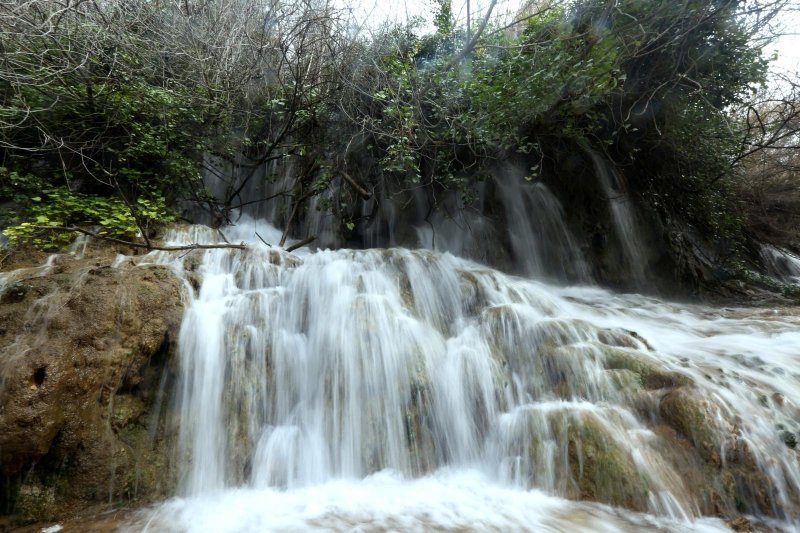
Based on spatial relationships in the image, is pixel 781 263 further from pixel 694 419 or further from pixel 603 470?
pixel 603 470

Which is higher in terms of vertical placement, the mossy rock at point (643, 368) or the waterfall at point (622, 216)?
the waterfall at point (622, 216)

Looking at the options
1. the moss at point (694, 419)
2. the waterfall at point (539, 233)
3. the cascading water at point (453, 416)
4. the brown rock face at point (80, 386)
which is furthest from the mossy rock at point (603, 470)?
the waterfall at point (539, 233)

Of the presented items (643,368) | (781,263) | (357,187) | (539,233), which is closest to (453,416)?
(643,368)

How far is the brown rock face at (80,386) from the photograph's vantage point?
2430mm

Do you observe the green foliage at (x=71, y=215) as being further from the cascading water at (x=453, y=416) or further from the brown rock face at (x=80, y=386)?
the brown rock face at (x=80, y=386)

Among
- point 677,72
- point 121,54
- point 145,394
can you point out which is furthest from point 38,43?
point 677,72

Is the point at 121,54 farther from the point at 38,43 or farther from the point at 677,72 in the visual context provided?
the point at 677,72

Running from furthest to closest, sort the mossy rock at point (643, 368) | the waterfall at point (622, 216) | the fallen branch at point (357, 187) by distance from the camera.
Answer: the waterfall at point (622, 216)
the fallen branch at point (357, 187)
the mossy rock at point (643, 368)

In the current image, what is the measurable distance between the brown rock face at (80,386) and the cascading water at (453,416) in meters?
0.26

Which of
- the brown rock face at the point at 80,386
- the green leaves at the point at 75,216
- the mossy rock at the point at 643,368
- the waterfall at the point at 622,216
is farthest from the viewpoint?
the waterfall at the point at 622,216

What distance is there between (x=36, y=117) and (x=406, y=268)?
5.30 metres

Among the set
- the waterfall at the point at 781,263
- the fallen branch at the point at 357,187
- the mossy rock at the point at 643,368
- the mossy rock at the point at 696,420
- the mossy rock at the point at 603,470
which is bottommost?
the mossy rock at the point at 603,470

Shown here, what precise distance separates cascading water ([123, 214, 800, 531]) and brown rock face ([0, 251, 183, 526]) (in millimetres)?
258

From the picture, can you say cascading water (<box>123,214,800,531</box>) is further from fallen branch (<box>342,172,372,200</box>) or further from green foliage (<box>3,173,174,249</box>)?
fallen branch (<box>342,172,372,200</box>)
